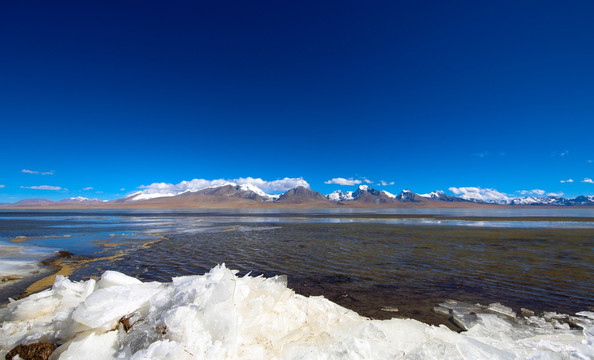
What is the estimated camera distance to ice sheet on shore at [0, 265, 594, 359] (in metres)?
3.94

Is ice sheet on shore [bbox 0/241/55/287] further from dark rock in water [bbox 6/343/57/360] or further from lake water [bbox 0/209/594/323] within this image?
dark rock in water [bbox 6/343/57/360]

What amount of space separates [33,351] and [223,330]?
2.56 metres

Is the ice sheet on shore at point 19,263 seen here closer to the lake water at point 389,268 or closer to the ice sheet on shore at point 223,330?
the lake water at point 389,268

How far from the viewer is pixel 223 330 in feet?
13.4

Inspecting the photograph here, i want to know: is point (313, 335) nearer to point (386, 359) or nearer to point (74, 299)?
point (386, 359)

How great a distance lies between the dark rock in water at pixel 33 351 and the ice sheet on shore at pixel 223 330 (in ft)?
0.38

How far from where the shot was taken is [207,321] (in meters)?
4.14

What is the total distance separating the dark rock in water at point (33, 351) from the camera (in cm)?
387

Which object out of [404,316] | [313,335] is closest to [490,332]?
[404,316]

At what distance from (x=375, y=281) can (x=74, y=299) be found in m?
8.49

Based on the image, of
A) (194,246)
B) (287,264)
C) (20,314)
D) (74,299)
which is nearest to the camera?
(20,314)

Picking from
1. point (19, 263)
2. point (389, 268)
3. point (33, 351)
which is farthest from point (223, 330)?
point (19, 263)

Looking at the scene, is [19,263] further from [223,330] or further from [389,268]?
[389,268]

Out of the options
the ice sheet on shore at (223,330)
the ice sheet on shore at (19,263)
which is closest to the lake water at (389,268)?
the ice sheet on shore at (19,263)
